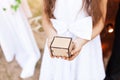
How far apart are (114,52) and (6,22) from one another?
71cm

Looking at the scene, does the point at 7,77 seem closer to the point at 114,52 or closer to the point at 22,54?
the point at 22,54

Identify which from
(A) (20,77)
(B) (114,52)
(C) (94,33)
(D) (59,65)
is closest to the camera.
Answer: (C) (94,33)

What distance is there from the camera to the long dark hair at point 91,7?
3.69 ft

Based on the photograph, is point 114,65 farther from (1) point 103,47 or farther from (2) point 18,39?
(2) point 18,39

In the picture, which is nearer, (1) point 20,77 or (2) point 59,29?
(2) point 59,29

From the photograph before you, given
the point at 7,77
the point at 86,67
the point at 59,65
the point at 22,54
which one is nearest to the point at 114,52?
the point at 86,67

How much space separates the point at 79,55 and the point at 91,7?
13.5 inches

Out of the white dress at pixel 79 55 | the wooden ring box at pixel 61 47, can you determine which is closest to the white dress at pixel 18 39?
the white dress at pixel 79 55

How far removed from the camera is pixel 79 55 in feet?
4.52

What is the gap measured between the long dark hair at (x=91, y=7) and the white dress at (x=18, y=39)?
0.36m

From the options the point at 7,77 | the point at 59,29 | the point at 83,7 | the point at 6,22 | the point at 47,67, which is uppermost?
the point at 83,7

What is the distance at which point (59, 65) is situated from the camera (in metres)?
1.40

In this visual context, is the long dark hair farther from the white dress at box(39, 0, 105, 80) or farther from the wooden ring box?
the wooden ring box

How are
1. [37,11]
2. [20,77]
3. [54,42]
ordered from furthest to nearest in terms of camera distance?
[37,11]
[20,77]
[54,42]
